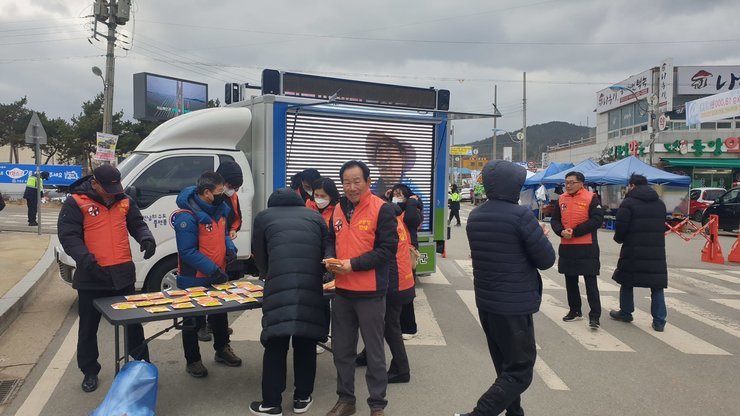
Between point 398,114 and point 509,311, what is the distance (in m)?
4.95

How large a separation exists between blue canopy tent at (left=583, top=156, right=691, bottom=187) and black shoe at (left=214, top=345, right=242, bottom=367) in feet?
59.9

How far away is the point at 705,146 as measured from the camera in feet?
102

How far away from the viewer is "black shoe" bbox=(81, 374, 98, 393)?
4344 millimetres

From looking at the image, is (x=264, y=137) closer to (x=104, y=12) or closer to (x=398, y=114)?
(x=398, y=114)

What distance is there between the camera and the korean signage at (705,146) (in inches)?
1199

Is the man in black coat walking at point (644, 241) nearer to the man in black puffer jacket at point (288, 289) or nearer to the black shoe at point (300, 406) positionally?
the man in black puffer jacket at point (288, 289)

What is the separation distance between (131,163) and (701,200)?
2442 cm

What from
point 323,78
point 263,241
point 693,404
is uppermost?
point 323,78

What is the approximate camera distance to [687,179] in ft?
65.7

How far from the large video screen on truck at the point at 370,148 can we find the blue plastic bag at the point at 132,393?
12.8 ft

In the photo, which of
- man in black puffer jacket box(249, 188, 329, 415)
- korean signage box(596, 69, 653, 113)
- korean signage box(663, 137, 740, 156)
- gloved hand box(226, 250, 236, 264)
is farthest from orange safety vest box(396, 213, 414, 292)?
korean signage box(596, 69, 653, 113)

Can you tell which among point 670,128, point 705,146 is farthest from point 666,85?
point 705,146

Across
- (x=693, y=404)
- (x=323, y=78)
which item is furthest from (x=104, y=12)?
(x=693, y=404)

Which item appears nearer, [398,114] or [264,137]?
[264,137]
